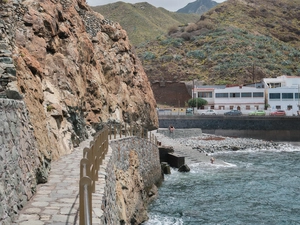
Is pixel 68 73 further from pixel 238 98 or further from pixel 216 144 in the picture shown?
pixel 238 98

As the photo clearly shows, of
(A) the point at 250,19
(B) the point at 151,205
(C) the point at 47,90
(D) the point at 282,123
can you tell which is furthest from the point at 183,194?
(A) the point at 250,19

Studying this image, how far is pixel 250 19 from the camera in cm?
11694

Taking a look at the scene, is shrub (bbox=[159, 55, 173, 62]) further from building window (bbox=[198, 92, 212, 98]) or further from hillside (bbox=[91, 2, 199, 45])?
hillside (bbox=[91, 2, 199, 45])

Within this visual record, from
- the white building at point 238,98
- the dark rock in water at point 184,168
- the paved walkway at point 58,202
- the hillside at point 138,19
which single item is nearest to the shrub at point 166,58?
the white building at point 238,98

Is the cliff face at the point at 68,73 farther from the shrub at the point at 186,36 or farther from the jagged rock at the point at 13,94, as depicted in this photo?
the shrub at the point at 186,36

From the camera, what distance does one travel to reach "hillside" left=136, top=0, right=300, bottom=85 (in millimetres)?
87438

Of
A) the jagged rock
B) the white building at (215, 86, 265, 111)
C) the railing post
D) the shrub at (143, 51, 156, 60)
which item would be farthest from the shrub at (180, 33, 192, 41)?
the railing post

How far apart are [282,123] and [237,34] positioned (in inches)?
2039

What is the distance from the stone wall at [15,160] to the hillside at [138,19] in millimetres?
116545

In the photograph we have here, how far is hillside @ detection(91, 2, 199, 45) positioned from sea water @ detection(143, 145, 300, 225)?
3800 inches

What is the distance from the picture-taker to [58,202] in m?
7.46

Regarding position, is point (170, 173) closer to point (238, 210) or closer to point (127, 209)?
point (238, 210)

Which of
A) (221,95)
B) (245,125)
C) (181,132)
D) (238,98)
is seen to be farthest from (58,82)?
(238,98)

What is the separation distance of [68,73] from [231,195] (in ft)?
40.4
